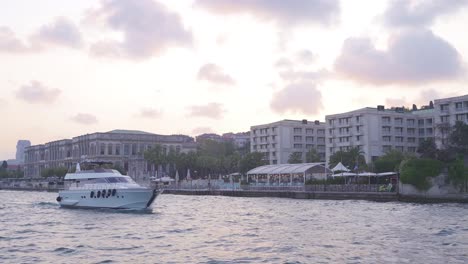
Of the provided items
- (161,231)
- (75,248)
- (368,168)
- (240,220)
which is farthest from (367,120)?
(75,248)

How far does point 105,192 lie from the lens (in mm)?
63281

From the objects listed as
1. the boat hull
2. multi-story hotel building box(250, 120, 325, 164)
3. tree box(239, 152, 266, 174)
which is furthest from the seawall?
multi-story hotel building box(250, 120, 325, 164)

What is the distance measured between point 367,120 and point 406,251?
111 meters

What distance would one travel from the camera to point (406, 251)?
30.1 metres

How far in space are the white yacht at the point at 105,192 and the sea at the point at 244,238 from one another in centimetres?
547

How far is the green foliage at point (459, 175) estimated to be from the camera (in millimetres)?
77625

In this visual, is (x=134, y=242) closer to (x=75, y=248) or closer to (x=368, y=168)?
(x=75, y=248)

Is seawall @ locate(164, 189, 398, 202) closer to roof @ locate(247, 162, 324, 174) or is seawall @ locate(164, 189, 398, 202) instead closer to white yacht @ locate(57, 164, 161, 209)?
roof @ locate(247, 162, 324, 174)

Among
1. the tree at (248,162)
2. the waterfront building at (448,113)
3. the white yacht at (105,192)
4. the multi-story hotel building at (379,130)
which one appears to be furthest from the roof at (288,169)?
the white yacht at (105,192)

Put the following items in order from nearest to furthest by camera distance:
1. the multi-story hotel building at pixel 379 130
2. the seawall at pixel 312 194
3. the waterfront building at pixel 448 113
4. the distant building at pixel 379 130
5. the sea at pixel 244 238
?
the sea at pixel 244 238 → the seawall at pixel 312 194 → the waterfront building at pixel 448 113 → the multi-story hotel building at pixel 379 130 → the distant building at pixel 379 130

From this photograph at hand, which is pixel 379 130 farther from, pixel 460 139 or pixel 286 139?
pixel 286 139

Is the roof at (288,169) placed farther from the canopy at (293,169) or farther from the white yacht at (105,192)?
the white yacht at (105,192)

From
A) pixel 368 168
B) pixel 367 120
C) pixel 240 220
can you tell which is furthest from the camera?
pixel 367 120

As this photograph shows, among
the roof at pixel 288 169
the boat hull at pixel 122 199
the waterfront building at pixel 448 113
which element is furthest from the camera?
the waterfront building at pixel 448 113
